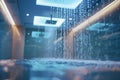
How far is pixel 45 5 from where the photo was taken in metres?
6.18

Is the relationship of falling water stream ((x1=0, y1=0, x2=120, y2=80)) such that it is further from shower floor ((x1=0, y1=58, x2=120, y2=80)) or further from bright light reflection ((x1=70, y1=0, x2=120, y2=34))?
shower floor ((x1=0, y1=58, x2=120, y2=80))

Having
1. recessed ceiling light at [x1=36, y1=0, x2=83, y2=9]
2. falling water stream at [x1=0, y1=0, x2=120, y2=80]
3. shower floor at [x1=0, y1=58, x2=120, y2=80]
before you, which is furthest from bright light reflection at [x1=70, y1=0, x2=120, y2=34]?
shower floor at [x1=0, y1=58, x2=120, y2=80]

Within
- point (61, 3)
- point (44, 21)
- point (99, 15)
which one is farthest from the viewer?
point (44, 21)

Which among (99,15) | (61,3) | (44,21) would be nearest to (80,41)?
(44,21)

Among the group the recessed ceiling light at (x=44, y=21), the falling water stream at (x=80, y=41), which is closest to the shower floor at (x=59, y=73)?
the falling water stream at (x=80, y=41)

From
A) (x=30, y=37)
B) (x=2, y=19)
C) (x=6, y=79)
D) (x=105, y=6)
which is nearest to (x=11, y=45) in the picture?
(x=30, y=37)

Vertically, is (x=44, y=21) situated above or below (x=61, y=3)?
below

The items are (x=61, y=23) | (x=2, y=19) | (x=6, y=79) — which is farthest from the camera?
(x=61, y=23)

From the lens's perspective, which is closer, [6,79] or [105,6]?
[6,79]

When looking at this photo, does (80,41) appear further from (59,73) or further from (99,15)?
(59,73)

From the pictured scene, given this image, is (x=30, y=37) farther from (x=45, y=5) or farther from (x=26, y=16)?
(x=45, y=5)

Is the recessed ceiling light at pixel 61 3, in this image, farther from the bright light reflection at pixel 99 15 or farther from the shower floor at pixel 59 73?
the shower floor at pixel 59 73

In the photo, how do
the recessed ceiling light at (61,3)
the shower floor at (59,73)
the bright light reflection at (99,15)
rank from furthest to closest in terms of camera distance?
the recessed ceiling light at (61,3)
the bright light reflection at (99,15)
the shower floor at (59,73)

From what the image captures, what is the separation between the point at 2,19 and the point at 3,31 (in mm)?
604
